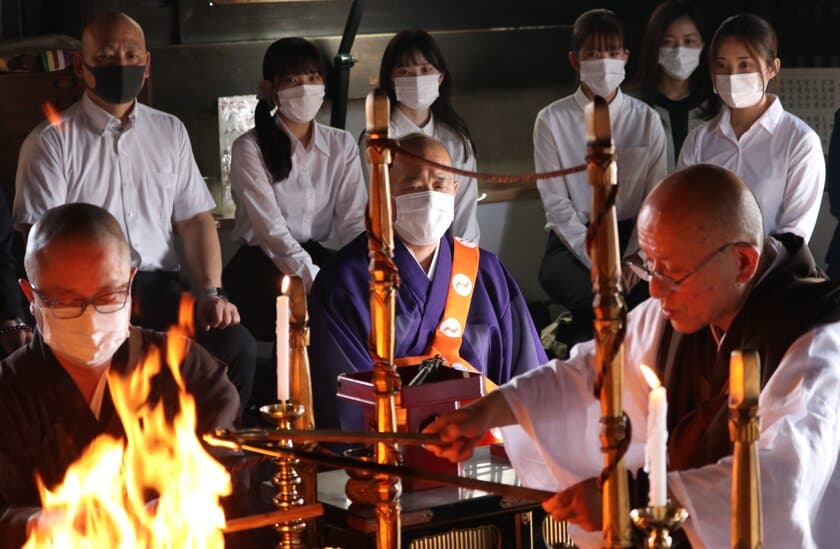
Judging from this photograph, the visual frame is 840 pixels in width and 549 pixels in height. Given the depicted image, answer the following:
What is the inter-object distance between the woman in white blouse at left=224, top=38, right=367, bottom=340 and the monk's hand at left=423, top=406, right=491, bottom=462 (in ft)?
8.12

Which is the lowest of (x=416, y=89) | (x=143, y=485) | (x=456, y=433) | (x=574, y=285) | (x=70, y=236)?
(x=143, y=485)

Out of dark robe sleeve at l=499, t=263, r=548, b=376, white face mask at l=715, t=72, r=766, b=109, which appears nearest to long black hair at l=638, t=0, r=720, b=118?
white face mask at l=715, t=72, r=766, b=109

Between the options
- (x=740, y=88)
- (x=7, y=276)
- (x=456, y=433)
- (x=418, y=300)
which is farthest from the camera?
(x=740, y=88)

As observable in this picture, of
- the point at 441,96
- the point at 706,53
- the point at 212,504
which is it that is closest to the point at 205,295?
the point at 441,96

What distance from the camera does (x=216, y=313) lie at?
4578 mm

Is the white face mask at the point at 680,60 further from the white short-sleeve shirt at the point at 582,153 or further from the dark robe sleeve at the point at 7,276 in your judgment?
the dark robe sleeve at the point at 7,276

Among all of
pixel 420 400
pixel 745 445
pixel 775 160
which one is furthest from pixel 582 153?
pixel 745 445

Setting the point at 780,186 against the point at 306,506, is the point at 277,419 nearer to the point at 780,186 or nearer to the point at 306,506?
the point at 306,506

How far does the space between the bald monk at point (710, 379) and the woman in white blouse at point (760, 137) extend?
2.54 meters

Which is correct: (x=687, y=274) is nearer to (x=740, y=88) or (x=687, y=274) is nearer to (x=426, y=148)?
(x=426, y=148)

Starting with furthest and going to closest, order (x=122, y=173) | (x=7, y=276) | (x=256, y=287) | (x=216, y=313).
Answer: (x=256, y=287) → (x=122, y=173) → (x=216, y=313) → (x=7, y=276)

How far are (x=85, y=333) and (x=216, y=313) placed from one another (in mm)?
1629

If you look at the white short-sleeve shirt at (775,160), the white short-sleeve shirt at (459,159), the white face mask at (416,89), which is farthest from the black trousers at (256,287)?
the white short-sleeve shirt at (775,160)

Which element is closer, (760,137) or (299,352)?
(299,352)
